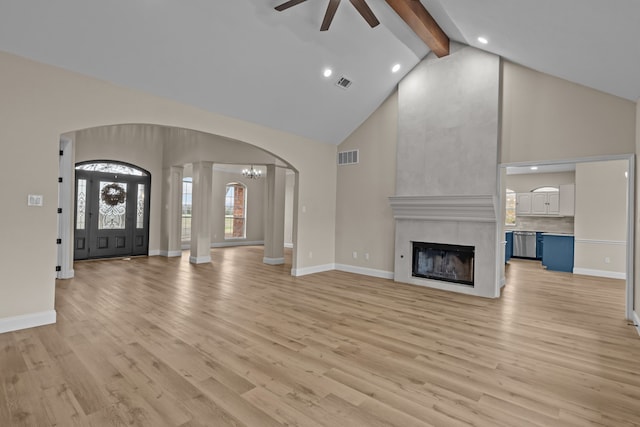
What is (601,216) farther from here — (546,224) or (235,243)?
(235,243)

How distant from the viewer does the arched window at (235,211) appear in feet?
40.1

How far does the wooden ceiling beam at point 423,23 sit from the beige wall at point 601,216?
15.0 feet

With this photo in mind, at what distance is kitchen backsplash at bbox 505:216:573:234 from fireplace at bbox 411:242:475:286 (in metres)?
6.48

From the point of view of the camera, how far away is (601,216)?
7.16 metres

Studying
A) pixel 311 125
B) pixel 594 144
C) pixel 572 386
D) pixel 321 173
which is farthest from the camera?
pixel 321 173

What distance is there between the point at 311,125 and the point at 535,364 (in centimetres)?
513

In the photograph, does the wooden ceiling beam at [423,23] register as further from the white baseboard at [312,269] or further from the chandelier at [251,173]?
the chandelier at [251,173]

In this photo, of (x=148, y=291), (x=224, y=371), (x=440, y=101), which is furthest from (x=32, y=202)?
(x=440, y=101)

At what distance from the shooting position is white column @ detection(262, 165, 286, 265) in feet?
27.1

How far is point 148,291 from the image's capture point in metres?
5.13

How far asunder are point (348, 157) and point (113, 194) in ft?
20.2

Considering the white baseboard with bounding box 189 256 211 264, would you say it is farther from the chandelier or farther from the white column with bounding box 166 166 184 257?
the chandelier

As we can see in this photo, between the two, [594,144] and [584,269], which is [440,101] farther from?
[584,269]

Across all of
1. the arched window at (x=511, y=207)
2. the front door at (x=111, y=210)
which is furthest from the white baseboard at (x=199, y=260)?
the arched window at (x=511, y=207)
